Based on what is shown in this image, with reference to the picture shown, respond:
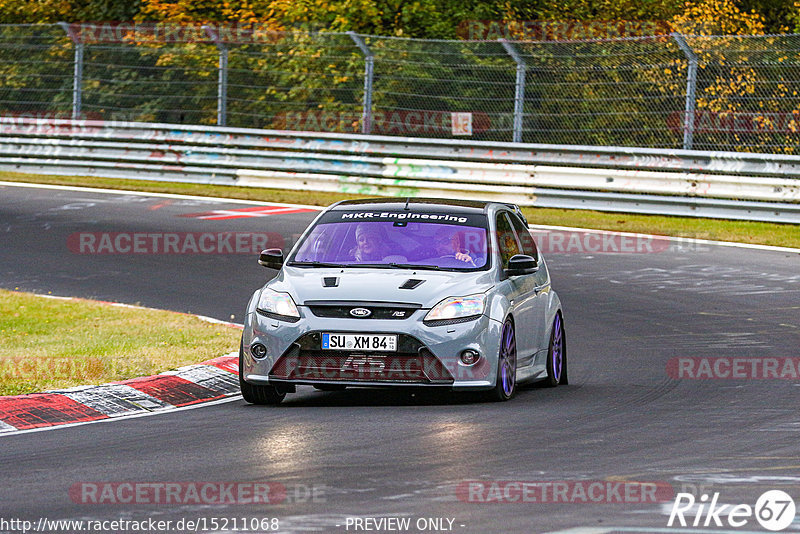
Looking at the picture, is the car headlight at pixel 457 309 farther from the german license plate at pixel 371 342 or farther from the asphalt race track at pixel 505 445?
the asphalt race track at pixel 505 445

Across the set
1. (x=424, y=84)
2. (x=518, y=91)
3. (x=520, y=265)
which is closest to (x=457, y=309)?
(x=520, y=265)

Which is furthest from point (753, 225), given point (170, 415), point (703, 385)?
point (170, 415)

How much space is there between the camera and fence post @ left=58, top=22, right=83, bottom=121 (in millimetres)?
28906

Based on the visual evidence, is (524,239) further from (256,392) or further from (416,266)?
(256,392)

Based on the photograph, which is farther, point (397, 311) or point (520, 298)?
point (520, 298)

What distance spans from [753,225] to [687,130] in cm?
195

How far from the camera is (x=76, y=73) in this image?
28969 millimetres

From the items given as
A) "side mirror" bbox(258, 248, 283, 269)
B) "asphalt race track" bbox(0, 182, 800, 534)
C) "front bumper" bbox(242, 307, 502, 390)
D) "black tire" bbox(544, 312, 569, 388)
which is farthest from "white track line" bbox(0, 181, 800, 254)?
"front bumper" bbox(242, 307, 502, 390)

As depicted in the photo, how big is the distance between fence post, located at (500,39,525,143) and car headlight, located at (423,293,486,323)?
14571 millimetres

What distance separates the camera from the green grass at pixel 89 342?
35.4 feet

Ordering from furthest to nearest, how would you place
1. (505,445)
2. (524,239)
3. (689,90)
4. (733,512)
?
(689,90) < (524,239) < (505,445) < (733,512)

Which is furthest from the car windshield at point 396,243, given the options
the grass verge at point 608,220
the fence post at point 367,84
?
the fence post at point 367,84

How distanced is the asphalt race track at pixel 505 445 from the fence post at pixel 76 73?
13.9 m

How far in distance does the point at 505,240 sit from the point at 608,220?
1139 cm
